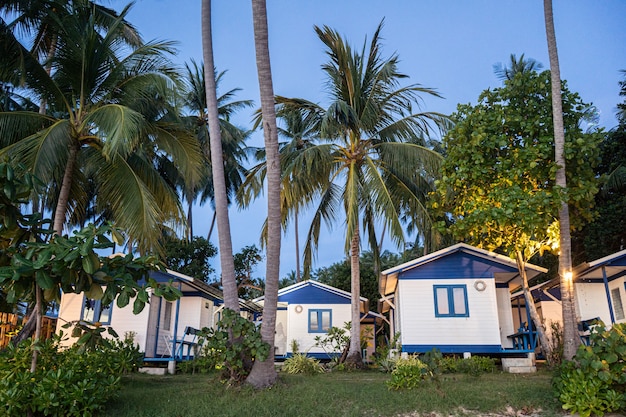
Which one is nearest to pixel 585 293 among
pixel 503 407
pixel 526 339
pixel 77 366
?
pixel 526 339

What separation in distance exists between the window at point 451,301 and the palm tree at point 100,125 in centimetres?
844

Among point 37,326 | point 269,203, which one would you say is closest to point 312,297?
point 269,203

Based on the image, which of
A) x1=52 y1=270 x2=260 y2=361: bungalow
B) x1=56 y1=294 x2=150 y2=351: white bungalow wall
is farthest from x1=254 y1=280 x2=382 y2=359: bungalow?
x1=56 y1=294 x2=150 y2=351: white bungalow wall

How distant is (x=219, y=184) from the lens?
9.88 meters

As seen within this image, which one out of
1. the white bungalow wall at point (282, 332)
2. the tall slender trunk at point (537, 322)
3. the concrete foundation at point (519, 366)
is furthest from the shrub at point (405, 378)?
the white bungalow wall at point (282, 332)

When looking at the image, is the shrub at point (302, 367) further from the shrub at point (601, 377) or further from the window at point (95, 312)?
the shrub at point (601, 377)

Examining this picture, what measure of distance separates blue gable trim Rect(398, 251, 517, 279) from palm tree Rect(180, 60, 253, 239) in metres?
15.4

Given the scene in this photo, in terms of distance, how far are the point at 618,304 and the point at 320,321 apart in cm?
1118

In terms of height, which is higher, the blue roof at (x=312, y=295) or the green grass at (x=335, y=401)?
the blue roof at (x=312, y=295)

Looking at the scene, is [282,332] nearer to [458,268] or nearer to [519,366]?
[458,268]

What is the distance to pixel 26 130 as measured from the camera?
1184 centimetres

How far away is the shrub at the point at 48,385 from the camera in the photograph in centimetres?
630

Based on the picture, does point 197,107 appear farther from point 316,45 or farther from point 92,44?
point 92,44

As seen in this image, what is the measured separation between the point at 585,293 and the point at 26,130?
17617 mm
